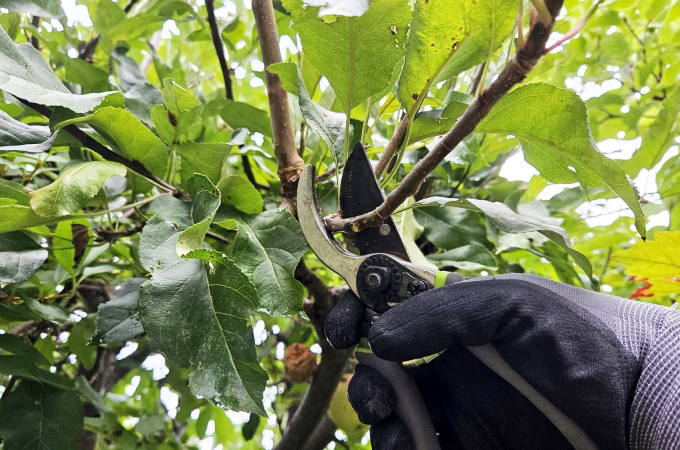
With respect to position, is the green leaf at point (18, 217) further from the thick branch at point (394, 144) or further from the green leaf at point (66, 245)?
the thick branch at point (394, 144)

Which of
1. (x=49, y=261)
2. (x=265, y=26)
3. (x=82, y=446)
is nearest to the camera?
(x=265, y=26)

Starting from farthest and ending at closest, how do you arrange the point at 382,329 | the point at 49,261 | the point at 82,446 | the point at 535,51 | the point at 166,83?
the point at 82,446
the point at 49,261
the point at 166,83
the point at 382,329
the point at 535,51

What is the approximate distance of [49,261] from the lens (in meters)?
1.02

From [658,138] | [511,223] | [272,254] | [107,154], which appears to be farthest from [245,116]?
[658,138]

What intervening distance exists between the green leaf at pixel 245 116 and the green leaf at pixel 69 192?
0.30m

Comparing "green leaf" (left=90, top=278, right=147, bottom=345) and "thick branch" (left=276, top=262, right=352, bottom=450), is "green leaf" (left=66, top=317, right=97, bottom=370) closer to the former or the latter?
"green leaf" (left=90, top=278, right=147, bottom=345)

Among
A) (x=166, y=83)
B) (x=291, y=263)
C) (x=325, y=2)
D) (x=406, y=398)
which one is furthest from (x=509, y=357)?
(x=166, y=83)

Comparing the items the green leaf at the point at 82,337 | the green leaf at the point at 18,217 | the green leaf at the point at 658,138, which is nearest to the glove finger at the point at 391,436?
the green leaf at the point at 18,217

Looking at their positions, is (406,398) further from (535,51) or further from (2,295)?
(2,295)

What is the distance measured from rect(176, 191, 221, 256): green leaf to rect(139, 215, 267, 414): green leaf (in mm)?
25

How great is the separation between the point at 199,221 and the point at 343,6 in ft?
0.99

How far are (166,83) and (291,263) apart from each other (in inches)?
10.8

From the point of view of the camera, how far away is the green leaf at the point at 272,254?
61cm

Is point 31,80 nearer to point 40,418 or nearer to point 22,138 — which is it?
point 22,138
